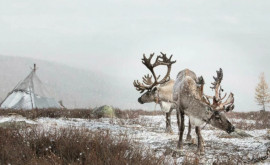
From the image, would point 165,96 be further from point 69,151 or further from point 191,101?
point 69,151

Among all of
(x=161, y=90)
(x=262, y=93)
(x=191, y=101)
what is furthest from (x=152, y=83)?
(x=262, y=93)

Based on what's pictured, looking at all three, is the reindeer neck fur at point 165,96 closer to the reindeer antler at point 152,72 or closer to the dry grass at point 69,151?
the reindeer antler at point 152,72

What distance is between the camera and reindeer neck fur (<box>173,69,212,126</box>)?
18.9 feet

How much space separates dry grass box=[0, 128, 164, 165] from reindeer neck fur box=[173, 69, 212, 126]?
1587 millimetres

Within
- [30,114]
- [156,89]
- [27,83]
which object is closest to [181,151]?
[156,89]

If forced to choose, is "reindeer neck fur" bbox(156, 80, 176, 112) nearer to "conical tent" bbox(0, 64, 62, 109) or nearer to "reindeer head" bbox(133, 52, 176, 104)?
"reindeer head" bbox(133, 52, 176, 104)

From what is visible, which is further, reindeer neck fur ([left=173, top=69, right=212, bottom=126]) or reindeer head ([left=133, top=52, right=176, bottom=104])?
reindeer head ([left=133, top=52, right=176, bottom=104])

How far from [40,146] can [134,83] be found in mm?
5462

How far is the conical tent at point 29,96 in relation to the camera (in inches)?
712

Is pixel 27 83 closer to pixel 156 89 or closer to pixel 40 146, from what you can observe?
pixel 156 89

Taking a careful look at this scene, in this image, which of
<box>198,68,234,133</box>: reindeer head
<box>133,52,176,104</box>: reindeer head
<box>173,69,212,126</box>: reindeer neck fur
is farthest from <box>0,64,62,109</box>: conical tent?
<box>198,68,234,133</box>: reindeer head

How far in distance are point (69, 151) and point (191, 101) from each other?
262cm

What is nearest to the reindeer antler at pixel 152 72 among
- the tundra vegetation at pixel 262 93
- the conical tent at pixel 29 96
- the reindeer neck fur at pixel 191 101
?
the reindeer neck fur at pixel 191 101

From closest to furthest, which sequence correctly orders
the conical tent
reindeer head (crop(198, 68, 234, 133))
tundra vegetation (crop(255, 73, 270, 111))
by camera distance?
reindeer head (crop(198, 68, 234, 133)), the conical tent, tundra vegetation (crop(255, 73, 270, 111))
